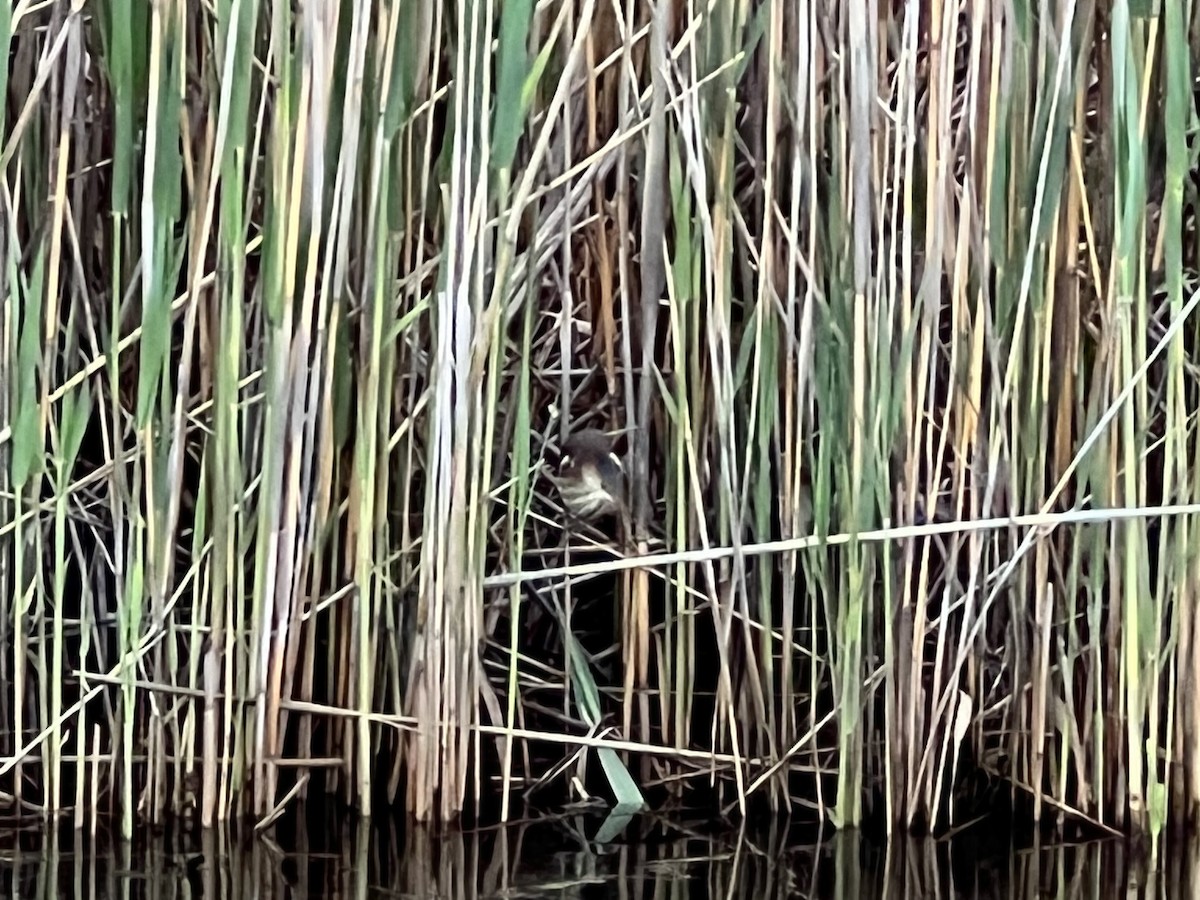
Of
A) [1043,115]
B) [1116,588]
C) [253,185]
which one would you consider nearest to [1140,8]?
[1043,115]

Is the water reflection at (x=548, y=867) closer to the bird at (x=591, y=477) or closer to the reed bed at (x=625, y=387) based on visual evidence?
the reed bed at (x=625, y=387)

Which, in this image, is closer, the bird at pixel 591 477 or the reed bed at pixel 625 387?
the reed bed at pixel 625 387

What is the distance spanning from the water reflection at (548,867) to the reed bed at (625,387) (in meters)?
0.04

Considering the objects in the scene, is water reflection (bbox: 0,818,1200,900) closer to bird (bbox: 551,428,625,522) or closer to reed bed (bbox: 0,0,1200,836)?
reed bed (bbox: 0,0,1200,836)

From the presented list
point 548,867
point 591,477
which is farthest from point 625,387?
point 548,867

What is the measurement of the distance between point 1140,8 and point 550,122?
57 cm

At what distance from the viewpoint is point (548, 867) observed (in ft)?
4.85

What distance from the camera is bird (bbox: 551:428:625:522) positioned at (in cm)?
161

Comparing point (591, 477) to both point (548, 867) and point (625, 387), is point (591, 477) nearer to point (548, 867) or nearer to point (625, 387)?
point (625, 387)

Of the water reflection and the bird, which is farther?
the bird

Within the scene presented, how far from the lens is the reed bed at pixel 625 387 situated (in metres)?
1.42

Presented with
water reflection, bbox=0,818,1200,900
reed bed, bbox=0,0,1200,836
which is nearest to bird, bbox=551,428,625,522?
reed bed, bbox=0,0,1200,836

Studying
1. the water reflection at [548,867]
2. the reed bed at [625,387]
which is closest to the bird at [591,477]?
the reed bed at [625,387]

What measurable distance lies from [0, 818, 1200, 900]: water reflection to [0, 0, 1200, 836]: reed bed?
0.13 ft
